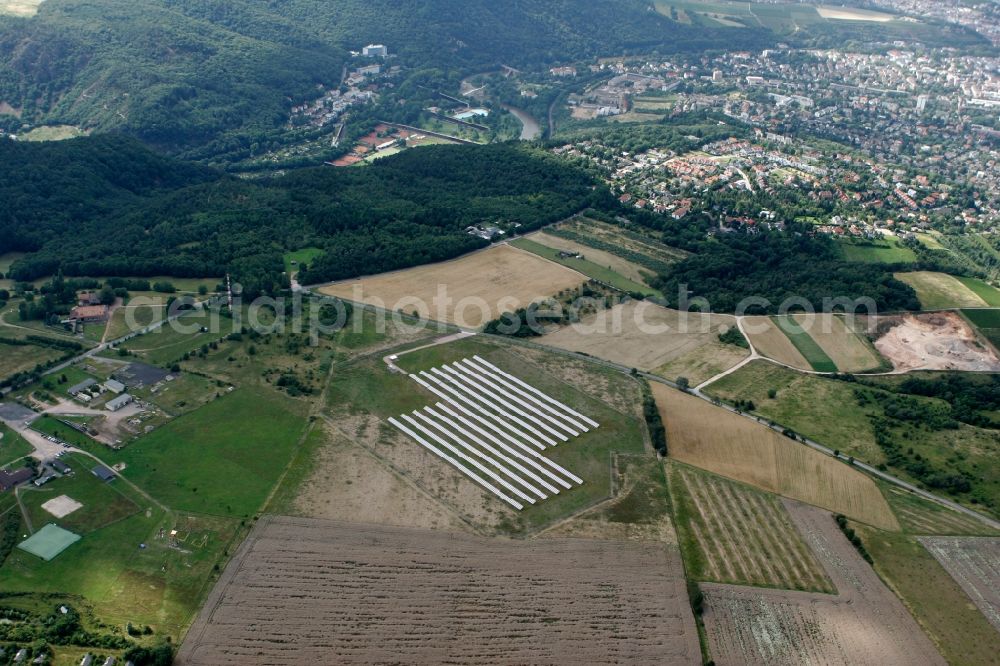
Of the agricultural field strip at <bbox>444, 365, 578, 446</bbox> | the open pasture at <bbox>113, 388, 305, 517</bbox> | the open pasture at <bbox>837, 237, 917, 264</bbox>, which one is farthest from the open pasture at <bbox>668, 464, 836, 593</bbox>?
the open pasture at <bbox>837, 237, 917, 264</bbox>

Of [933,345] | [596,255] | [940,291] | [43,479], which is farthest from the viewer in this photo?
[596,255]

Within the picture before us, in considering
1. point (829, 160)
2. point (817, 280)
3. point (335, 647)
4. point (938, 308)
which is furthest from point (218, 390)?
point (829, 160)

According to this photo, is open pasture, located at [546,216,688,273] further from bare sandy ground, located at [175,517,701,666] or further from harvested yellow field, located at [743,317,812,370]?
bare sandy ground, located at [175,517,701,666]

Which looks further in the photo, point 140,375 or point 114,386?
point 140,375

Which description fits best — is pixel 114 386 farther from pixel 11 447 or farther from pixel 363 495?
pixel 363 495

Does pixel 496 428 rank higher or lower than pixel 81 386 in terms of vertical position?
lower

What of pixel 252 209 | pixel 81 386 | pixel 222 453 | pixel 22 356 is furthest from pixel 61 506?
pixel 252 209
